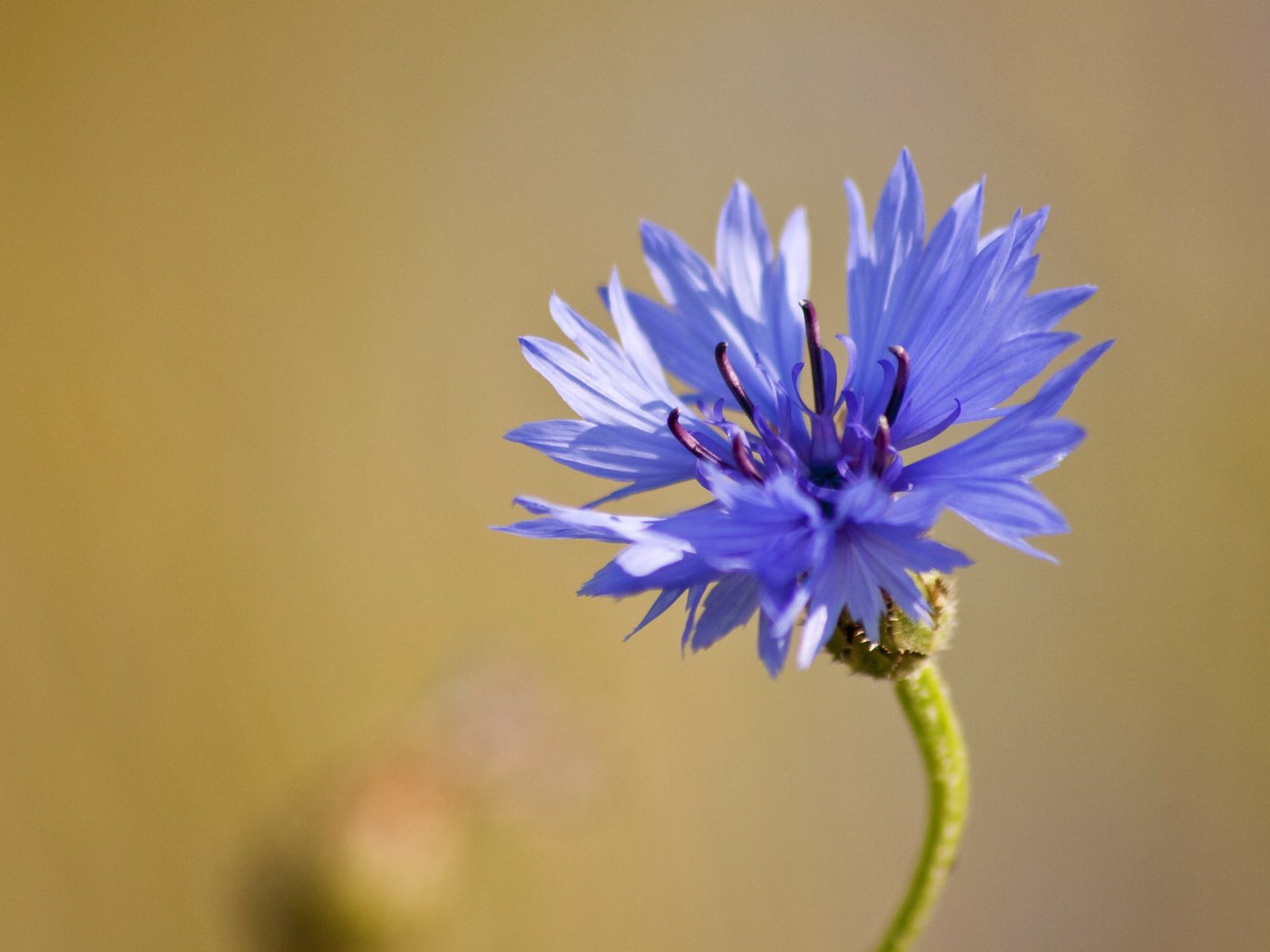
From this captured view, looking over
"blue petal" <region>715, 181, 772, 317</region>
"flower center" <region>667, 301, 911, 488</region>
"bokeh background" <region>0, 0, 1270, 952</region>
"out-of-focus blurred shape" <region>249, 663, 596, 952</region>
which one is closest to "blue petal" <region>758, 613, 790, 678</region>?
"flower center" <region>667, 301, 911, 488</region>

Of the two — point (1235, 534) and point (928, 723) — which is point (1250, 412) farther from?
point (928, 723)

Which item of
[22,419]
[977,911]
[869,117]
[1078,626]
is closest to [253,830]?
[22,419]

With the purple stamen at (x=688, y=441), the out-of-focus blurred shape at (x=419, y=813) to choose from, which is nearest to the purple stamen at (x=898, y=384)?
the purple stamen at (x=688, y=441)

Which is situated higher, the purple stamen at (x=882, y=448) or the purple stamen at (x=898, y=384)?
the purple stamen at (x=898, y=384)

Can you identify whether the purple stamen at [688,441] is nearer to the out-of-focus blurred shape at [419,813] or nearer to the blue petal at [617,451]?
the blue petal at [617,451]

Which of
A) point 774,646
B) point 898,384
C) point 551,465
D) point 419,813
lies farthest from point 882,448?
point 551,465

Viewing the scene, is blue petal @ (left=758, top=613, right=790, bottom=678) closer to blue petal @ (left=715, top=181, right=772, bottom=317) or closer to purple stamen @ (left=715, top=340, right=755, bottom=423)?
purple stamen @ (left=715, top=340, right=755, bottom=423)
